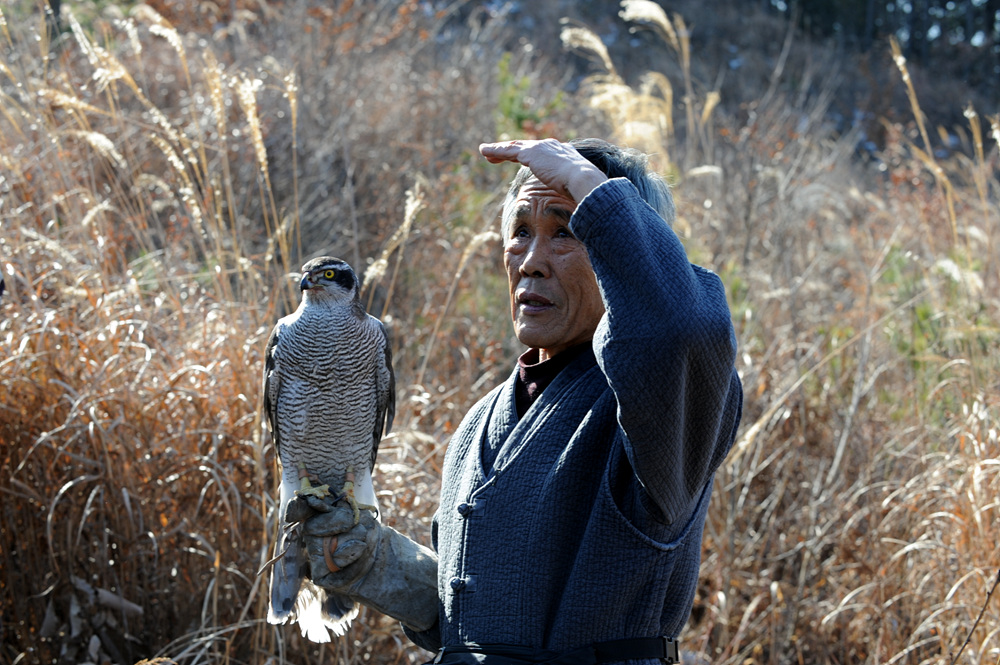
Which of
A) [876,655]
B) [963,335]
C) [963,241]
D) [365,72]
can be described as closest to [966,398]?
[963,335]

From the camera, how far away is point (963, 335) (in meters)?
3.46

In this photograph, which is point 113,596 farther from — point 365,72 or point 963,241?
point 963,241

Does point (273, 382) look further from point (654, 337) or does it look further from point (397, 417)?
point (654, 337)

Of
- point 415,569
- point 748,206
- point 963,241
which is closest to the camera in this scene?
point 415,569

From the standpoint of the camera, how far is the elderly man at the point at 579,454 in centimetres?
142

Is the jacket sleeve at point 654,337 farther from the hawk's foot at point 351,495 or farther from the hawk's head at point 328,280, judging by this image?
the hawk's head at point 328,280

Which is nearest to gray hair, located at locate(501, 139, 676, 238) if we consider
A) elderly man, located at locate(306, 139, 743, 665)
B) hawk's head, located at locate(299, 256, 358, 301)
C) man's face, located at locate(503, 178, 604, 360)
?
elderly man, located at locate(306, 139, 743, 665)

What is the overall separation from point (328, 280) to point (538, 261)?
86 centimetres

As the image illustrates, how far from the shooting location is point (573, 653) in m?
1.62

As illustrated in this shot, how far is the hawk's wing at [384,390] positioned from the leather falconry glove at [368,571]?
699mm

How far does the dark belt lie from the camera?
5.33 feet

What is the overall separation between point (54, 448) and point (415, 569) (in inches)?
64.3

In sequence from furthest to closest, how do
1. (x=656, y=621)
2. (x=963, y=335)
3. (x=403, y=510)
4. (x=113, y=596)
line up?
(x=963, y=335) → (x=403, y=510) → (x=113, y=596) → (x=656, y=621)

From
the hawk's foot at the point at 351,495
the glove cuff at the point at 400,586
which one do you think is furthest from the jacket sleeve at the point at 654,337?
the hawk's foot at the point at 351,495
